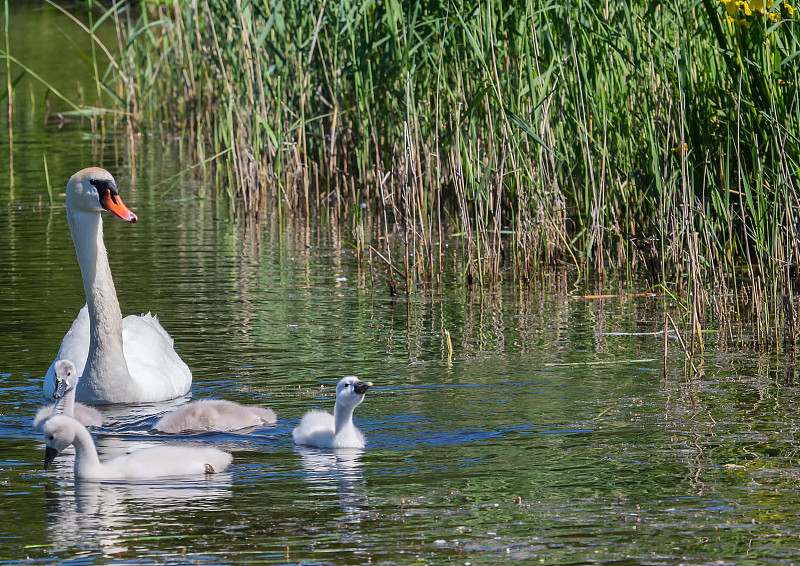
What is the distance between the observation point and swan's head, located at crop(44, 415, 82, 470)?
5.77 meters

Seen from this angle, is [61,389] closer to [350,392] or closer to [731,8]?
[350,392]

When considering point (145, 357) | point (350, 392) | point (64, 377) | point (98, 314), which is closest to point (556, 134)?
point (145, 357)

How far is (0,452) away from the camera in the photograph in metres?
6.35

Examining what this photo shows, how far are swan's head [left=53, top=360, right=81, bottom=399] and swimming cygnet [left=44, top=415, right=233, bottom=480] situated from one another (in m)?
0.76

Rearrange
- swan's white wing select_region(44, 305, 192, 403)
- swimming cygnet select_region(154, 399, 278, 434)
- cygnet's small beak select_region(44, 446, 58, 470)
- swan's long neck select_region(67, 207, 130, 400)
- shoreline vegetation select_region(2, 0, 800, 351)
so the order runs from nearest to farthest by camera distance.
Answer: cygnet's small beak select_region(44, 446, 58, 470), swimming cygnet select_region(154, 399, 278, 434), swan's long neck select_region(67, 207, 130, 400), swan's white wing select_region(44, 305, 192, 403), shoreline vegetation select_region(2, 0, 800, 351)

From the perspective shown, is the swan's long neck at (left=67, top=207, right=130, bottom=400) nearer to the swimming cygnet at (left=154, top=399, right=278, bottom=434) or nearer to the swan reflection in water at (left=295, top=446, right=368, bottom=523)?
the swimming cygnet at (left=154, top=399, right=278, bottom=434)

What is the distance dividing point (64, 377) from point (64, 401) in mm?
156

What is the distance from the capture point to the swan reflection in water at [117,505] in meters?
5.03

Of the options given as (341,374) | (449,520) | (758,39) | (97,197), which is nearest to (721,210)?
A: (758,39)

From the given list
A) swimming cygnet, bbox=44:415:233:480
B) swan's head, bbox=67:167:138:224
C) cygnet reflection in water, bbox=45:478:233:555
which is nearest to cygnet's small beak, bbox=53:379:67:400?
swimming cygnet, bbox=44:415:233:480

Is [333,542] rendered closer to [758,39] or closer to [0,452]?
[0,452]

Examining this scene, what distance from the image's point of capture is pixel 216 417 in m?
6.58

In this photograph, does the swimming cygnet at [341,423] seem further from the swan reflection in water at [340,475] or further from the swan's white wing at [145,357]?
the swan's white wing at [145,357]

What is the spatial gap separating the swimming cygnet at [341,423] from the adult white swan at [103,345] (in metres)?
1.50
